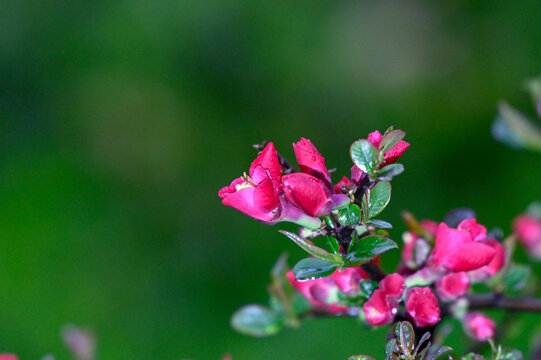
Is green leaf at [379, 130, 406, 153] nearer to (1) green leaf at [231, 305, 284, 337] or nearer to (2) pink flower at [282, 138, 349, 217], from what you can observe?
(2) pink flower at [282, 138, 349, 217]

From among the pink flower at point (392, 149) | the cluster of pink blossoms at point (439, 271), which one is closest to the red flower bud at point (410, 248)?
the cluster of pink blossoms at point (439, 271)

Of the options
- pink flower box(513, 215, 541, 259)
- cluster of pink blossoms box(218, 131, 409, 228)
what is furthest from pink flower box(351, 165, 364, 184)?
pink flower box(513, 215, 541, 259)

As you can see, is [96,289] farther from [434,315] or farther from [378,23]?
[434,315]

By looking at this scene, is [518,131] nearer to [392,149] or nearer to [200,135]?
[392,149]

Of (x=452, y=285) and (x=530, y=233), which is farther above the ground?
(x=530, y=233)

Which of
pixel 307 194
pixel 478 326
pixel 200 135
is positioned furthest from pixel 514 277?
pixel 200 135

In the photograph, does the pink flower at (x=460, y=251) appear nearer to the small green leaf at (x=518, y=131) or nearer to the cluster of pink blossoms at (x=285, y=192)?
the cluster of pink blossoms at (x=285, y=192)

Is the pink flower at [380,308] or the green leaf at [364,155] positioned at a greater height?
the green leaf at [364,155]
